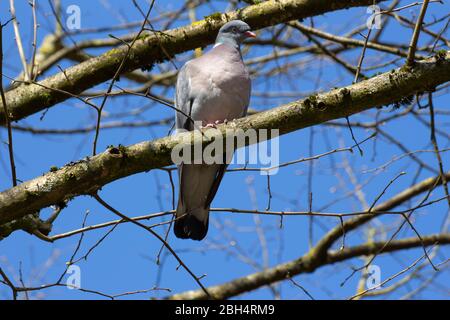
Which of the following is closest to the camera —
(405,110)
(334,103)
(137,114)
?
(334,103)

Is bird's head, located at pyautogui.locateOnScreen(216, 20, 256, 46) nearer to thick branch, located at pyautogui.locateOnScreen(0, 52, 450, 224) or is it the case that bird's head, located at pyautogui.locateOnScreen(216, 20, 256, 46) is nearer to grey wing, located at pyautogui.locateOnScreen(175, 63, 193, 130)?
grey wing, located at pyautogui.locateOnScreen(175, 63, 193, 130)

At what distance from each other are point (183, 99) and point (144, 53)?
0.46m

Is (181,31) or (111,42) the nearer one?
(181,31)

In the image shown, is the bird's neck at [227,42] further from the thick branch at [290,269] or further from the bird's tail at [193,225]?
the thick branch at [290,269]

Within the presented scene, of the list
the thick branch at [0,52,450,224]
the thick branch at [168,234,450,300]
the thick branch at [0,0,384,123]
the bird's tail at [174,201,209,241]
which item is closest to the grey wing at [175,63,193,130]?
the thick branch at [0,0,384,123]

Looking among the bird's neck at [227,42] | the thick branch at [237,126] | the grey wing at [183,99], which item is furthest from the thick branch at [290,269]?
the thick branch at [237,126]

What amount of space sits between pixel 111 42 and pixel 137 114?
0.72 metres

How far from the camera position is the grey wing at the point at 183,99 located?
439cm

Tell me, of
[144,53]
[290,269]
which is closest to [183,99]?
[144,53]

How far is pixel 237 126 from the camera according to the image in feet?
11.1

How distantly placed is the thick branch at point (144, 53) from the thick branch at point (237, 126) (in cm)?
129
